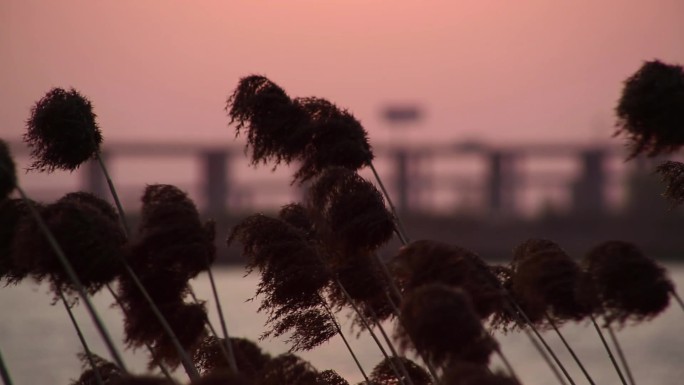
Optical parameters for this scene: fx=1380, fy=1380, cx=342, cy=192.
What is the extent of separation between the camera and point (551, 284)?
405 inches

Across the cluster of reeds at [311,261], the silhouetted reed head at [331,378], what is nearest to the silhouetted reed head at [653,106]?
the cluster of reeds at [311,261]

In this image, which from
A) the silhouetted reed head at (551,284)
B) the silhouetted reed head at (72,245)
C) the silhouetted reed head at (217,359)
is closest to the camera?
the silhouetted reed head at (72,245)

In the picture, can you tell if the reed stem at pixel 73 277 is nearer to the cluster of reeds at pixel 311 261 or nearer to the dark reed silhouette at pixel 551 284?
the cluster of reeds at pixel 311 261

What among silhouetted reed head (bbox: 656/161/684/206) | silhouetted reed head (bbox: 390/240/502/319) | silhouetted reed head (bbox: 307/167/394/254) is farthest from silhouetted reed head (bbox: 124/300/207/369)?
silhouetted reed head (bbox: 656/161/684/206)

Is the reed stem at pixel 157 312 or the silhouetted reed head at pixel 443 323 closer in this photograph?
the silhouetted reed head at pixel 443 323

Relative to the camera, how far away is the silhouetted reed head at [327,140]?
446 inches

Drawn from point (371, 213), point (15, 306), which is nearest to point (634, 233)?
point (15, 306)

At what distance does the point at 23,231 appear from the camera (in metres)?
9.46

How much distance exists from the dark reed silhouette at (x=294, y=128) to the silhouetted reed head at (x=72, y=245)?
5.78ft

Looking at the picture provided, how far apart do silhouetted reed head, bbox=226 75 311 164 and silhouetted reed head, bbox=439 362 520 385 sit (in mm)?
3269

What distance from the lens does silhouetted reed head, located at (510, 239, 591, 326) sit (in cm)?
1028

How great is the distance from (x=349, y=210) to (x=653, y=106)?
7.82ft

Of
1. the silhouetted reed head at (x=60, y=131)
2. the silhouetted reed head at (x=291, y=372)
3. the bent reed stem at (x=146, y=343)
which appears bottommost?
→ the silhouetted reed head at (x=291, y=372)

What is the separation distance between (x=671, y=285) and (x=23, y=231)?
4.53 m
